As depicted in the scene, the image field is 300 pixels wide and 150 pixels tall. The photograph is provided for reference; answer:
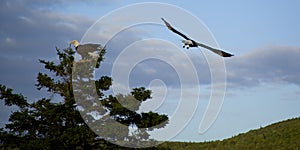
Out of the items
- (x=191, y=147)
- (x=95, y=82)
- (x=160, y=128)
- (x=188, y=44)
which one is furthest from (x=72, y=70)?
(x=191, y=147)

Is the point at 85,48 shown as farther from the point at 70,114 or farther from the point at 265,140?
the point at 265,140

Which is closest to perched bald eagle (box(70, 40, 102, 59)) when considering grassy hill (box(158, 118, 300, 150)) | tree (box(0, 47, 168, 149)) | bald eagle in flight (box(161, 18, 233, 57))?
tree (box(0, 47, 168, 149))

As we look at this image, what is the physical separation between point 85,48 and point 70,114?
4.53 meters

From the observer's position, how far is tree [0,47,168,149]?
36738 millimetres

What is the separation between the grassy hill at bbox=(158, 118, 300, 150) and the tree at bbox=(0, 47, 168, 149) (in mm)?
31997

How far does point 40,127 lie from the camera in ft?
126

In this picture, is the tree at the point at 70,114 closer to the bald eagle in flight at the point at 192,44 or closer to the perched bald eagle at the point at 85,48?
the perched bald eagle at the point at 85,48

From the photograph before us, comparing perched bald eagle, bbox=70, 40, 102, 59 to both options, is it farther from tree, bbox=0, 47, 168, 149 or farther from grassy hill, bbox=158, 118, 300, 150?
grassy hill, bbox=158, 118, 300, 150

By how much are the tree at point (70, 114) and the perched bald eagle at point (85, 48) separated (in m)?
0.50

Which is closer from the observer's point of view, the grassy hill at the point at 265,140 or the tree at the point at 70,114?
the tree at the point at 70,114

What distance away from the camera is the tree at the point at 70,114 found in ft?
121

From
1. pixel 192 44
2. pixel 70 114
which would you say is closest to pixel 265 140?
pixel 70 114

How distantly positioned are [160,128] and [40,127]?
8.36 meters

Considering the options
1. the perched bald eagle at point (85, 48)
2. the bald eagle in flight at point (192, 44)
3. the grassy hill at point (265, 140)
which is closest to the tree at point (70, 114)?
the perched bald eagle at point (85, 48)
